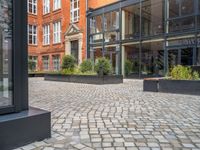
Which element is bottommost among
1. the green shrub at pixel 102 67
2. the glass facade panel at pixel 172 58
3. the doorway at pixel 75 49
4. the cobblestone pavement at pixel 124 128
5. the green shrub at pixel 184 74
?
Result: the cobblestone pavement at pixel 124 128

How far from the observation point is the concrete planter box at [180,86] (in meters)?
8.96

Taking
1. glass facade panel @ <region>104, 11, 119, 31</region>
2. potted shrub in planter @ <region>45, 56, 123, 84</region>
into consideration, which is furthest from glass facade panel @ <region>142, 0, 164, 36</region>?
potted shrub in planter @ <region>45, 56, 123, 84</region>

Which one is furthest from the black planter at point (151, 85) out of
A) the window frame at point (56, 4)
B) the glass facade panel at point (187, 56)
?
the window frame at point (56, 4)

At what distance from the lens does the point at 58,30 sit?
28.6m

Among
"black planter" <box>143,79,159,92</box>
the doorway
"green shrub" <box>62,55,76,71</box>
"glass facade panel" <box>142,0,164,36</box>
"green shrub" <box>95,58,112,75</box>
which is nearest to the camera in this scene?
"black planter" <box>143,79,159,92</box>

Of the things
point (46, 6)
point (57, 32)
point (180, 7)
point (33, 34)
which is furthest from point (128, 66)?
point (33, 34)

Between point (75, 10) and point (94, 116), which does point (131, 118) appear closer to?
point (94, 116)

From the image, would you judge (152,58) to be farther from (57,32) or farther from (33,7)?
(33,7)

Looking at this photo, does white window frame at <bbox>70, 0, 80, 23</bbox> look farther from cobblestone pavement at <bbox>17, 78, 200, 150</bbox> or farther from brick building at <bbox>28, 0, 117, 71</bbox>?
cobblestone pavement at <bbox>17, 78, 200, 150</bbox>

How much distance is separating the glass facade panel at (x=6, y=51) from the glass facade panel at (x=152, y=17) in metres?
16.0

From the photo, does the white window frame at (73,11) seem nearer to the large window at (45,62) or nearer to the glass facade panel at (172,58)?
the large window at (45,62)

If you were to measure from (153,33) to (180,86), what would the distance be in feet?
32.6

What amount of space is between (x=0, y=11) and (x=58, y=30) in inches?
1024

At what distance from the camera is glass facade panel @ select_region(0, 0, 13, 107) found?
11.1ft
